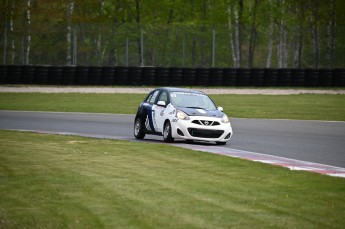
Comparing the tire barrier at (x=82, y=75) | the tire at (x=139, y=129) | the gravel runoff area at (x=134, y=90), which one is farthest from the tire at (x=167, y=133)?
the tire barrier at (x=82, y=75)

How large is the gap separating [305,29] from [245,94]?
38.2ft

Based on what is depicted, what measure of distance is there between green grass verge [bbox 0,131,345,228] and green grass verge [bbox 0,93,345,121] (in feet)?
52.6

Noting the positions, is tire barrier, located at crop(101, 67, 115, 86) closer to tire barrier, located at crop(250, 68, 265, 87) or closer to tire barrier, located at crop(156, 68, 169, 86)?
tire barrier, located at crop(156, 68, 169, 86)

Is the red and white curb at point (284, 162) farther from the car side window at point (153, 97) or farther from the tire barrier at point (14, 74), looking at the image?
the tire barrier at point (14, 74)

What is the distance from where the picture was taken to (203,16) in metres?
66.4

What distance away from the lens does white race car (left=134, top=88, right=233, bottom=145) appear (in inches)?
740

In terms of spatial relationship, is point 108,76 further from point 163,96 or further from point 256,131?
point 163,96

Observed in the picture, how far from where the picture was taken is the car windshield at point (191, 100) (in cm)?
1973

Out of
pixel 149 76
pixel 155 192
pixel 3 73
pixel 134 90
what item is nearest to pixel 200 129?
pixel 155 192

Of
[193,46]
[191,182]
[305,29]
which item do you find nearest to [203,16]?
[305,29]

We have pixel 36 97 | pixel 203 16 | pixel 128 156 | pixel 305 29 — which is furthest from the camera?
pixel 203 16

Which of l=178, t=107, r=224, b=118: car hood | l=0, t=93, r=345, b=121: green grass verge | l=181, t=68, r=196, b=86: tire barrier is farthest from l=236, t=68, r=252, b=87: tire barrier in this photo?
l=178, t=107, r=224, b=118: car hood

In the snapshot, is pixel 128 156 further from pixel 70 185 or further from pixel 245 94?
pixel 245 94

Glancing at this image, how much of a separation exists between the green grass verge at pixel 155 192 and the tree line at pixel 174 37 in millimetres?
30411
